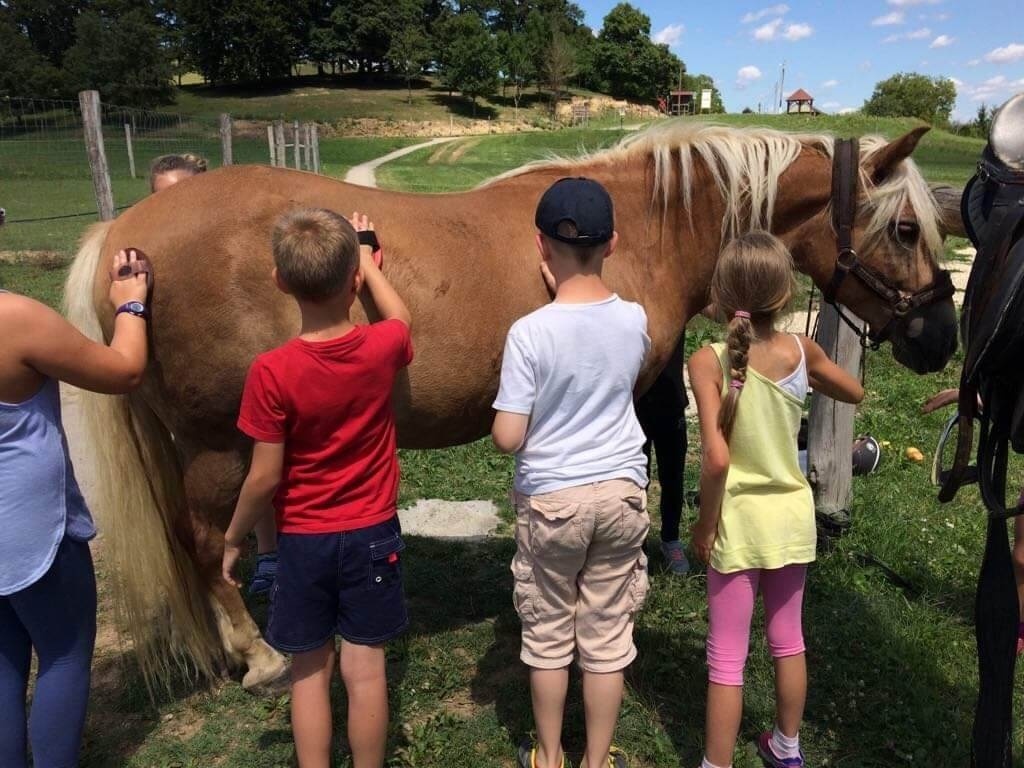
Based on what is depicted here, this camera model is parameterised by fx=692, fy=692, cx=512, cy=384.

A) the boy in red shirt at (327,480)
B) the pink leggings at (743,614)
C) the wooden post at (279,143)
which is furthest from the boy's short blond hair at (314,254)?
the wooden post at (279,143)

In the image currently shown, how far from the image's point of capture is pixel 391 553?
2109mm

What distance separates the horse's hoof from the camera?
2.87 m

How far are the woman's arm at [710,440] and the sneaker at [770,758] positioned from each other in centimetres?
85

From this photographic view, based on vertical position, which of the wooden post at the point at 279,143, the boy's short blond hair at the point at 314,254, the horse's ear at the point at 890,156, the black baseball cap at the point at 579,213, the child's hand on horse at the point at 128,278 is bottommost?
the child's hand on horse at the point at 128,278

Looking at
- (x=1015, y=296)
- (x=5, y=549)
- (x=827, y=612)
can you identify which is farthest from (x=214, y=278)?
(x=827, y=612)

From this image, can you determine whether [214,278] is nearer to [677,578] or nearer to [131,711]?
[131,711]

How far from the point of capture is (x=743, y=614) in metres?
2.22

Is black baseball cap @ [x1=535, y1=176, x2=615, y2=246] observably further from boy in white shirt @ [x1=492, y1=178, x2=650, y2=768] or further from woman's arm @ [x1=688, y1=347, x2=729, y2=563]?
woman's arm @ [x1=688, y1=347, x2=729, y2=563]

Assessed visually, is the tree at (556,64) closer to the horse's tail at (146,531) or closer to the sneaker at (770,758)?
Answer: the horse's tail at (146,531)

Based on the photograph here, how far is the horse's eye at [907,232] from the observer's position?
2799 mm

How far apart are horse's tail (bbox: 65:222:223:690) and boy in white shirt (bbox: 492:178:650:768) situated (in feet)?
4.98

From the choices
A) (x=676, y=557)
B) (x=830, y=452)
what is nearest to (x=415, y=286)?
(x=676, y=557)

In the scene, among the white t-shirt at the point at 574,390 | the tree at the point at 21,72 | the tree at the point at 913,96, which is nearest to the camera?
the white t-shirt at the point at 574,390

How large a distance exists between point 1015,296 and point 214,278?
7.61 feet
